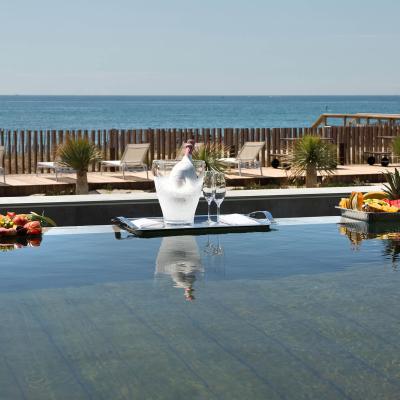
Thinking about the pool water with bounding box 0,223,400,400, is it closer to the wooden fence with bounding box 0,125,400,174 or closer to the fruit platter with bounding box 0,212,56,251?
the fruit platter with bounding box 0,212,56,251

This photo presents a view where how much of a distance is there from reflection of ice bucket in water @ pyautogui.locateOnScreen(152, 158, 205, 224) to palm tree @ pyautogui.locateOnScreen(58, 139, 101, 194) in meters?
11.8

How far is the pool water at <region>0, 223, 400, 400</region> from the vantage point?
2529 millimetres

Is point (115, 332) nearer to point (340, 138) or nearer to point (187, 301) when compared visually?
point (187, 301)

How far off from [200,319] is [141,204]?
4.26 meters

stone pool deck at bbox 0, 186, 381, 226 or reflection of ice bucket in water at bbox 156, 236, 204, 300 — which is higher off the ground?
stone pool deck at bbox 0, 186, 381, 226

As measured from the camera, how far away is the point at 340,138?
23.2 m

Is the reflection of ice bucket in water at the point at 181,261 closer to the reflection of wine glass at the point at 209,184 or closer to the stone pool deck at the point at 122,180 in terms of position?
the reflection of wine glass at the point at 209,184

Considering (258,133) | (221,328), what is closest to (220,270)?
(221,328)

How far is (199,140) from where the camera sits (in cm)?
2219

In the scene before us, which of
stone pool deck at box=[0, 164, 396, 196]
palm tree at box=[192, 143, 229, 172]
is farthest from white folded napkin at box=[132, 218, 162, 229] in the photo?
stone pool deck at box=[0, 164, 396, 196]

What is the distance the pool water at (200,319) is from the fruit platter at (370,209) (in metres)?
0.59

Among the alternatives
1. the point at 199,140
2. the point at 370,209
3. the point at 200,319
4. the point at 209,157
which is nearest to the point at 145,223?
the point at 370,209

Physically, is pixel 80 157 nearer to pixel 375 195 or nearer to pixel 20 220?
pixel 375 195

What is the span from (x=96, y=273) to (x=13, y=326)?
963 millimetres
